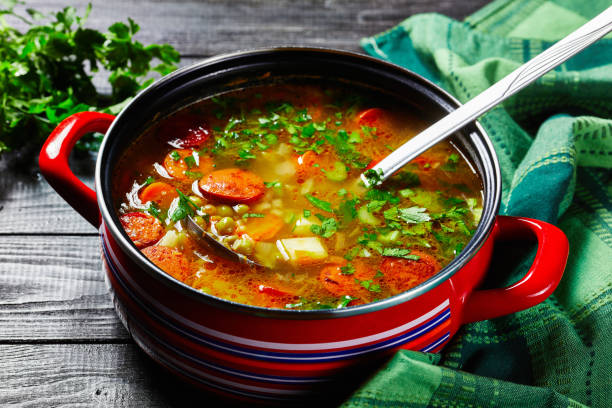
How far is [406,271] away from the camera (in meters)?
1.69

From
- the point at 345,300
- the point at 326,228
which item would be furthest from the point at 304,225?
the point at 345,300

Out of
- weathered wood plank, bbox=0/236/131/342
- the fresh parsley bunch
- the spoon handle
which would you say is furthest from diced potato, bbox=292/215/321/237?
the fresh parsley bunch

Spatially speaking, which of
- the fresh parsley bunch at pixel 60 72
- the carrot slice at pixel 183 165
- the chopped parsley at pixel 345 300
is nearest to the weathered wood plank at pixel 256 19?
the fresh parsley bunch at pixel 60 72

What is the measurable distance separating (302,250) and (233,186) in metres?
0.30

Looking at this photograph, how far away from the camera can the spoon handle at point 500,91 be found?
6.17ft

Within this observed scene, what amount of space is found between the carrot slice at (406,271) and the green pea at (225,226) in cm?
41

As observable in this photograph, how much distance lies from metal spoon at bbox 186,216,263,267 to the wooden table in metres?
0.35

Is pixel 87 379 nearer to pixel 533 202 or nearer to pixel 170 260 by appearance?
pixel 170 260

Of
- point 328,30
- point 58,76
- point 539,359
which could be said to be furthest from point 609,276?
point 58,76

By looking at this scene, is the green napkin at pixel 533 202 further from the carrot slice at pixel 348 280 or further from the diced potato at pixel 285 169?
the diced potato at pixel 285 169

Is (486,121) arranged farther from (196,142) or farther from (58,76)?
(58,76)

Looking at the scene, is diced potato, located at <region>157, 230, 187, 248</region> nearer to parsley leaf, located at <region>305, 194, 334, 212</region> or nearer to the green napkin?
parsley leaf, located at <region>305, 194, 334, 212</region>

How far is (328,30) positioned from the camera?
3.09m

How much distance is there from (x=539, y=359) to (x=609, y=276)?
0.33 meters
